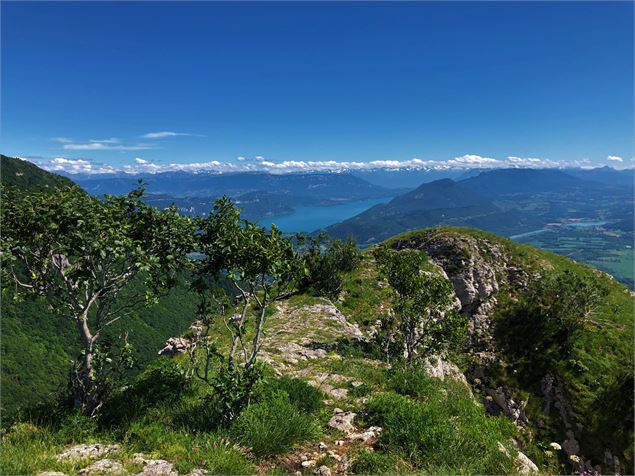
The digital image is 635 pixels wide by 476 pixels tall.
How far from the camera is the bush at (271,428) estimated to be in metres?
8.49

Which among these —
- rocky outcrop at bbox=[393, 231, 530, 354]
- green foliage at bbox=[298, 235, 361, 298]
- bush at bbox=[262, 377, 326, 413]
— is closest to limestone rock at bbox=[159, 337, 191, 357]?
bush at bbox=[262, 377, 326, 413]

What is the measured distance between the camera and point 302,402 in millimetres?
11438

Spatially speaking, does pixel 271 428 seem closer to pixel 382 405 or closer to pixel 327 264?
pixel 382 405

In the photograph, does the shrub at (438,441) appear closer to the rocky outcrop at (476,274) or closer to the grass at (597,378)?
the grass at (597,378)

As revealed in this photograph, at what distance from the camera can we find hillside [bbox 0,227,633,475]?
8312 mm

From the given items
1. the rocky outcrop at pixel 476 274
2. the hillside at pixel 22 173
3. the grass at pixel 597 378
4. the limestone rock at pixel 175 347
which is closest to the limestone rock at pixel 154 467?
the limestone rock at pixel 175 347

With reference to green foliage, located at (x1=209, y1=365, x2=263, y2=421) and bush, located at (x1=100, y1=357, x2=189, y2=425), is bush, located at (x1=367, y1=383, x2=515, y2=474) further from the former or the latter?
bush, located at (x1=100, y1=357, x2=189, y2=425)

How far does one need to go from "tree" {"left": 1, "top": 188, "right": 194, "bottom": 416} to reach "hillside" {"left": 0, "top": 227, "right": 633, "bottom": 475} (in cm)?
206

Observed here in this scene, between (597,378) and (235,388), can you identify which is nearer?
(235,388)

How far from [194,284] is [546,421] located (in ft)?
87.6

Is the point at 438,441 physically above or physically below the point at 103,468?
below

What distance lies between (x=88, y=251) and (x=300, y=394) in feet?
25.4

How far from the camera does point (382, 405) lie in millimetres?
11078

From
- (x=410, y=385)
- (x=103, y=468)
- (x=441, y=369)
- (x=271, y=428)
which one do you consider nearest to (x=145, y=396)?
(x=103, y=468)
